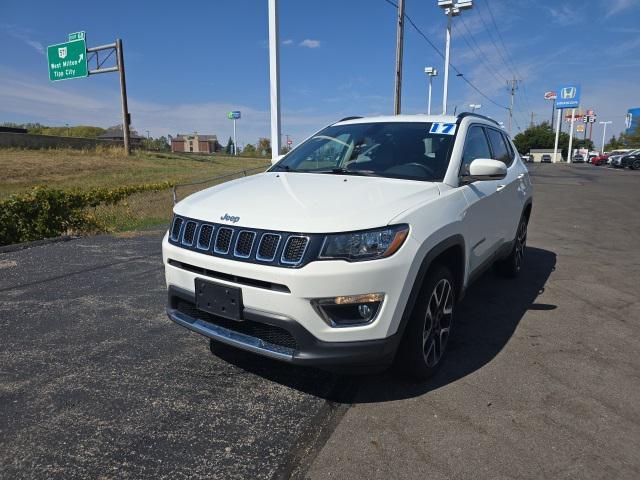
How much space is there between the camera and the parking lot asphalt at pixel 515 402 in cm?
225

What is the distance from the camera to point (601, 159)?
57156 millimetres

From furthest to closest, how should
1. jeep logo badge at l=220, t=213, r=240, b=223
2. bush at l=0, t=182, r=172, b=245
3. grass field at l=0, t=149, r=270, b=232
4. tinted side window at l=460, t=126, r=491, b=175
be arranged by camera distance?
1. grass field at l=0, t=149, r=270, b=232
2. bush at l=0, t=182, r=172, b=245
3. tinted side window at l=460, t=126, r=491, b=175
4. jeep logo badge at l=220, t=213, r=240, b=223

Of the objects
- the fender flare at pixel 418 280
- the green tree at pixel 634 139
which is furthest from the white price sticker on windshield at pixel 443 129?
the green tree at pixel 634 139

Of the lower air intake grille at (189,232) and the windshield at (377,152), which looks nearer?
the lower air intake grille at (189,232)

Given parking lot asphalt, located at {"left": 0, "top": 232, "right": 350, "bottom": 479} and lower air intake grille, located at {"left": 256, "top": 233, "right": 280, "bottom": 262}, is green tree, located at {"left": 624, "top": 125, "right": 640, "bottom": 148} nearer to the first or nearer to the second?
parking lot asphalt, located at {"left": 0, "top": 232, "right": 350, "bottom": 479}

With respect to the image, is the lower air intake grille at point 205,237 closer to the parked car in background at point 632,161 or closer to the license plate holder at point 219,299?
the license plate holder at point 219,299

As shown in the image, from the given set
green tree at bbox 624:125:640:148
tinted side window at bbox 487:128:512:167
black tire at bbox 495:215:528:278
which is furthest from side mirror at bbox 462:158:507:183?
green tree at bbox 624:125:640:148

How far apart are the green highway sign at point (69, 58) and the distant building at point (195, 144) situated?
420ft

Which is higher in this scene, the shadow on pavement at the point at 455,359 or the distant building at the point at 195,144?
the distant building at the point at 195,144

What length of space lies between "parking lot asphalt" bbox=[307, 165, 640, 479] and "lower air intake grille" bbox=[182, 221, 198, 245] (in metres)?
1.39

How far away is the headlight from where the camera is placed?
2369 millimetres

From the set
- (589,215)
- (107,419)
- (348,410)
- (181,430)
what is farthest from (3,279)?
(589,215)

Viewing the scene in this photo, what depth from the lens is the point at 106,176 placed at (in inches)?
1094

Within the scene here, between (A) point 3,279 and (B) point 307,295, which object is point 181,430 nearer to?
(B) point 307,295
